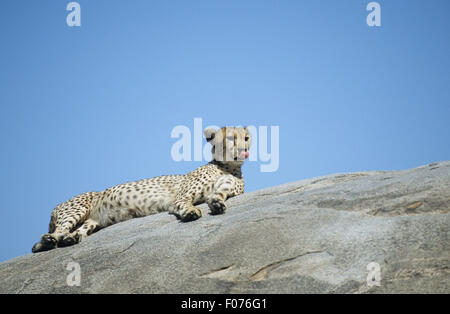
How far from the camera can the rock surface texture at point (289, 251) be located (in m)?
4.34

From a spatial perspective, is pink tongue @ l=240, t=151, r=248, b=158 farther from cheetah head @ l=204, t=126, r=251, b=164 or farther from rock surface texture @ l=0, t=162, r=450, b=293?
rock surface texture @ l=0, t=162, r=450, b=293

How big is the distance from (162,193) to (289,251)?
3956 mm

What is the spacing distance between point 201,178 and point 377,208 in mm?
3530

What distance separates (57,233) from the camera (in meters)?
7.04

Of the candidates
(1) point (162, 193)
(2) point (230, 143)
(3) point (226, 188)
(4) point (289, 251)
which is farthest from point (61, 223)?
(4) point (289, 251)

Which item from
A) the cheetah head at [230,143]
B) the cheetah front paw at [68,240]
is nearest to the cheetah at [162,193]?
the cheetah head at [230,143]

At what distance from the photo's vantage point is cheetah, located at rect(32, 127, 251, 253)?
8.05 metres

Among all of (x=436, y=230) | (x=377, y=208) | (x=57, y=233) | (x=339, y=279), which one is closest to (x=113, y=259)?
(x=57, y=233)

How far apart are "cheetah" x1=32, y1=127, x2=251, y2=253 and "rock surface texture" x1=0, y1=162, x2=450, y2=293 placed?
1.47 m

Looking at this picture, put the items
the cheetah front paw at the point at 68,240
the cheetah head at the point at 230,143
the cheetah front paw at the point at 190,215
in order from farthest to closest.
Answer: the cheetah head at the point at 230,143 < the cheetah front paw at the point at 68,240 < the cheetah front paw at the point at 190,215

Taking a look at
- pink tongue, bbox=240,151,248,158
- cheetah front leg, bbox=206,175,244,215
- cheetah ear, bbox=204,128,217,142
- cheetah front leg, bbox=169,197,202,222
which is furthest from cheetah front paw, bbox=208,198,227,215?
cheetah ear, bbox=204,128,217,142

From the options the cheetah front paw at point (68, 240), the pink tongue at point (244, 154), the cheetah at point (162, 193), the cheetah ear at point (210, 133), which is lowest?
the cheetah front paw at point (68, 240)

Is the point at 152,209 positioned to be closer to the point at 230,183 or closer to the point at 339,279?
the point at 230,183

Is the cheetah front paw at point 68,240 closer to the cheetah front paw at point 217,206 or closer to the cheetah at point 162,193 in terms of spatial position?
the cheetah at point 162,193
